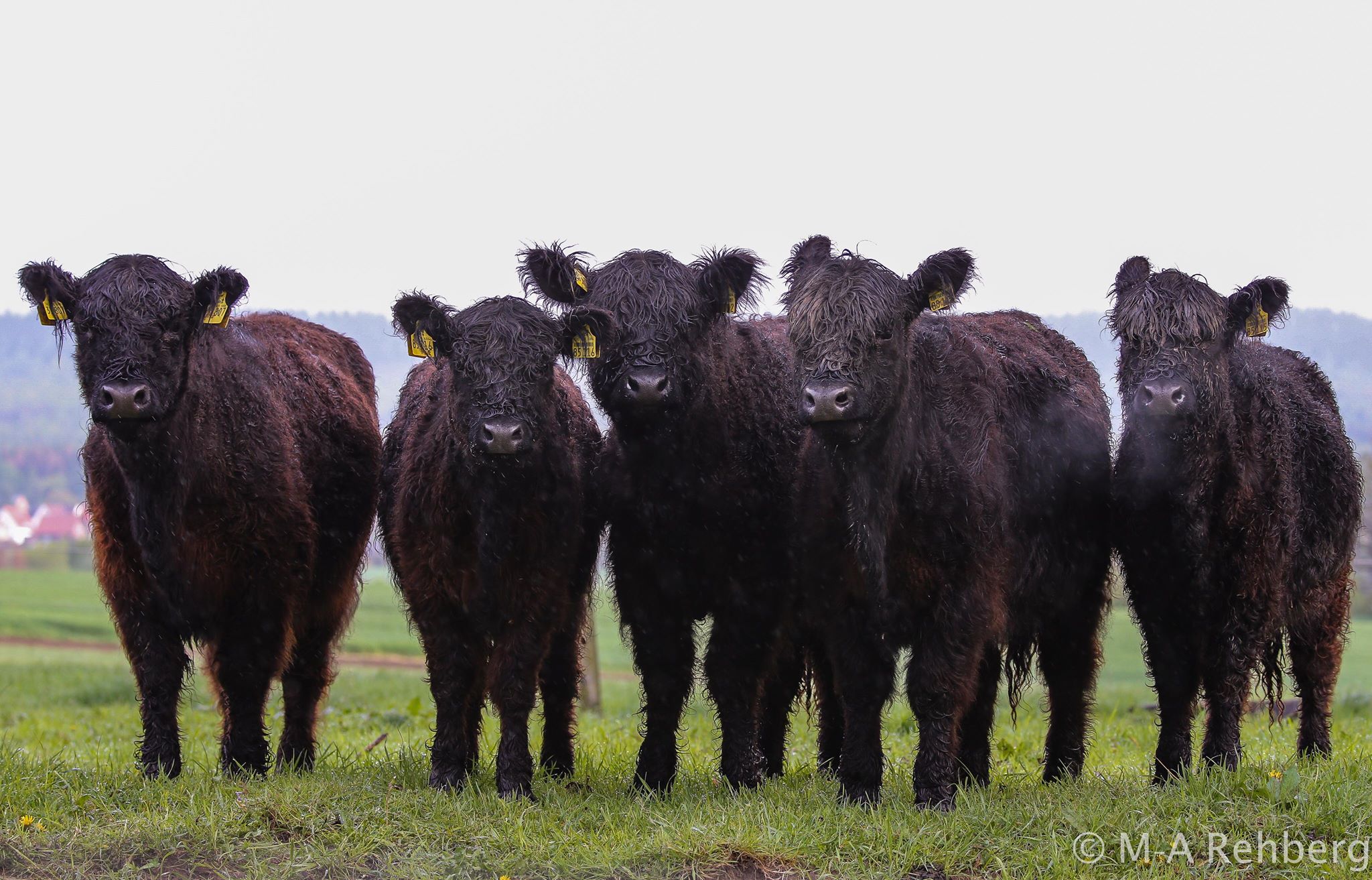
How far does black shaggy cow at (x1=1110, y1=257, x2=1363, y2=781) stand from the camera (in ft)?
22.8

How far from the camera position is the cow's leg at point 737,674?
7.51 metres

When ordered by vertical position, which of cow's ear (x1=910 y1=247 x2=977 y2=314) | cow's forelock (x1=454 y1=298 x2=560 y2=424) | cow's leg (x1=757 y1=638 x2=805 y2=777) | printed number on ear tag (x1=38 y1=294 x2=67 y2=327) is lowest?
cow's leg (x1=757 y1=638 x2=805 y2=777)

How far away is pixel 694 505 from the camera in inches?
291

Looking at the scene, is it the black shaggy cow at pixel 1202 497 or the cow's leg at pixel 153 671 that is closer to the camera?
the black shaggy cow at pixel 1202 497

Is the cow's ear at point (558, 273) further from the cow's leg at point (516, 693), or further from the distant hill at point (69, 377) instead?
the distant hill at point (69, 377)

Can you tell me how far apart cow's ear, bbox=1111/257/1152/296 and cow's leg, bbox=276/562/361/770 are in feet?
16.3

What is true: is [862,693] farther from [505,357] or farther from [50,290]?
[50,290]

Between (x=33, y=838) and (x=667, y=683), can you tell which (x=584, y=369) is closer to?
(x=667, y=683)

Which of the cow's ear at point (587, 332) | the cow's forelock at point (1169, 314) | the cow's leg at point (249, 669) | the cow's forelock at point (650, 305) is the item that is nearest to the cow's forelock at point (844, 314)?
the cow's forelock at point (650, 305)

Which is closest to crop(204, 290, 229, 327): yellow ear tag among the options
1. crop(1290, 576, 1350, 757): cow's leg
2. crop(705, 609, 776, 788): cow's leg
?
crop(705, 609, 776, 788): cow's leg

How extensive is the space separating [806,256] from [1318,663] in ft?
14.4

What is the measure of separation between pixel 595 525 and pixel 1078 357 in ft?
11.2

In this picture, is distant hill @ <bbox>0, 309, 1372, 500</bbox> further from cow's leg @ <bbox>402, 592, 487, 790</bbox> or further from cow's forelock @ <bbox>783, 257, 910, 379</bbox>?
cow's forelock @ <bbox>783, 257, 910, 379</bbox>

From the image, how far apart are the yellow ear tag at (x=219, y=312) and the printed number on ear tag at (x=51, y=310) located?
707 millimetres
